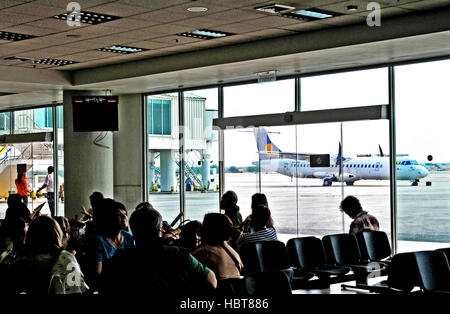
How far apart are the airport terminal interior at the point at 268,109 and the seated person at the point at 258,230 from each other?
0.48 metres

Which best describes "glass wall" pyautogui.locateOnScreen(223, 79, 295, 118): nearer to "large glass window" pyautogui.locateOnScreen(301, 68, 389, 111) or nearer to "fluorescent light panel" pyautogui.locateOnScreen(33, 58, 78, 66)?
"large glass window" pyautogui.locateOnScreen(301, 68, 389, 111)

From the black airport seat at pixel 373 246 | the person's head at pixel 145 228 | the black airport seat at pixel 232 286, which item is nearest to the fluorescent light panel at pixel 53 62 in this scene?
the black airport seat at pixel 373 246

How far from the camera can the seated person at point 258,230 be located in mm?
7738

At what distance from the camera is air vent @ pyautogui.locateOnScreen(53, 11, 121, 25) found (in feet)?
29.6

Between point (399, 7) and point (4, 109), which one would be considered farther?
point (4, 109)

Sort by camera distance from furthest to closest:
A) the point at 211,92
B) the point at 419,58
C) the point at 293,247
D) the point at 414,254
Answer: the point at 211,92
the point at 419,58
the point at 293,247
the point at 414,254

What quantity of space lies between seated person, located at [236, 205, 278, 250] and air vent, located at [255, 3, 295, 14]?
2.54 m

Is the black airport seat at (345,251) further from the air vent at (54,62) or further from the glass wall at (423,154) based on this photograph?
the air vent at (54,62)

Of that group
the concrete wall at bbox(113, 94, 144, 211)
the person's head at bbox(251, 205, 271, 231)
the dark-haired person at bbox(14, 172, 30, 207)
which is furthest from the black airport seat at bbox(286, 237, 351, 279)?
the dark-haired person at bbox(14, 172, 30, 207)

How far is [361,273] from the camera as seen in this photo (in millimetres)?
8477

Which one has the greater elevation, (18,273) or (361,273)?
(18,273)
